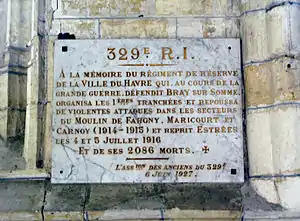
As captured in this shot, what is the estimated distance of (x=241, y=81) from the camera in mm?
2955

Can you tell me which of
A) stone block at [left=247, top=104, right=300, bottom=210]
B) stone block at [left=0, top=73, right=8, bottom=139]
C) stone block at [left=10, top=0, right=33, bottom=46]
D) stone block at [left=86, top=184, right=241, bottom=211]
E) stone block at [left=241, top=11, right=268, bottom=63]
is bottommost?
stone block at [left=86, top=184, right=241, bottom=211]

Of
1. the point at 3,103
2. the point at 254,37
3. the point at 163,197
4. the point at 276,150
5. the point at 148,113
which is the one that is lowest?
the point at 163,197

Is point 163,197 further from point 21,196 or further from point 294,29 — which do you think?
point 294,29

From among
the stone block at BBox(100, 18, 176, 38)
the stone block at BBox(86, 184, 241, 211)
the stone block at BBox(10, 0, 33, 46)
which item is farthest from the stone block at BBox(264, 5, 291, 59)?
the stone block at BBox(10, 0, 33, 46)

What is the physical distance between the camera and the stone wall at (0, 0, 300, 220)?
2.70 metres

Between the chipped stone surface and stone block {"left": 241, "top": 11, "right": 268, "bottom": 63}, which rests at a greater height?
the chipped stone surface

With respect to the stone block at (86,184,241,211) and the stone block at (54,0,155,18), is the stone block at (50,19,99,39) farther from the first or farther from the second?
the stone block at (86,184,241,211)

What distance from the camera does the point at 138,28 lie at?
10.1 feet

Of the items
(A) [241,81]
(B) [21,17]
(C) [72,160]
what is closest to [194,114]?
(A) [241,81]

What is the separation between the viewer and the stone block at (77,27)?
3066mm

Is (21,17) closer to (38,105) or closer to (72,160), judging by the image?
(38,105)

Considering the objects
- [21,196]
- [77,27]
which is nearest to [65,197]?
[21,196]

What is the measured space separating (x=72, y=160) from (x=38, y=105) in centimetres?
51

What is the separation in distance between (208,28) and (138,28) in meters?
0.54
